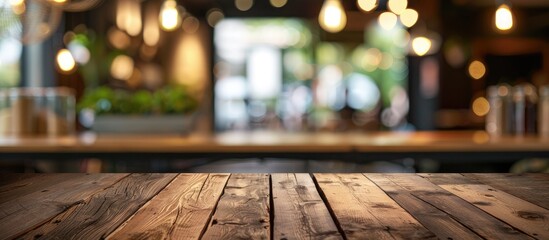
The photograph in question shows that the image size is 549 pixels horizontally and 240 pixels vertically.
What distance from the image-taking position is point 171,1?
5.06 meters

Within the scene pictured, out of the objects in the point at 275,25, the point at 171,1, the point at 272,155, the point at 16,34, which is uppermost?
the point at 275,25

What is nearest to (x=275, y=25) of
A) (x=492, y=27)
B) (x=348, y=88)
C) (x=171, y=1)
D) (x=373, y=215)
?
(x=348, y=88)

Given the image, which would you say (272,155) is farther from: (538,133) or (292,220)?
(292,220)

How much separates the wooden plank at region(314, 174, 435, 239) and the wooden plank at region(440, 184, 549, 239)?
20 cm

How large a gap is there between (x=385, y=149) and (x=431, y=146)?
0.28 m

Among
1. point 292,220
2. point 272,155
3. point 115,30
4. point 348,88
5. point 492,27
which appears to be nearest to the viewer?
point 292,220

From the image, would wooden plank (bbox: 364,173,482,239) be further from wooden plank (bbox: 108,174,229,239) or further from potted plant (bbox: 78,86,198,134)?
potted plant (bbox: 78,86,198,134)

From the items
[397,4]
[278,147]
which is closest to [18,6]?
[278,147]

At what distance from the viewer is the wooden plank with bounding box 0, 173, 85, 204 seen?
189 cm

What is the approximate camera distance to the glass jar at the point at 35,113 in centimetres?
486

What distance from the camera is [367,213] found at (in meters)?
1.56

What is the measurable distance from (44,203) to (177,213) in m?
0.38

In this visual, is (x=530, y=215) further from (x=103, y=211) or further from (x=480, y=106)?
(x=480, y=106)

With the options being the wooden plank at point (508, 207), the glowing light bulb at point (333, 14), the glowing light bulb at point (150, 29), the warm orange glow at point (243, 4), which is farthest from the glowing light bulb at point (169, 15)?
the glowing light bulb at point (150, 29)
